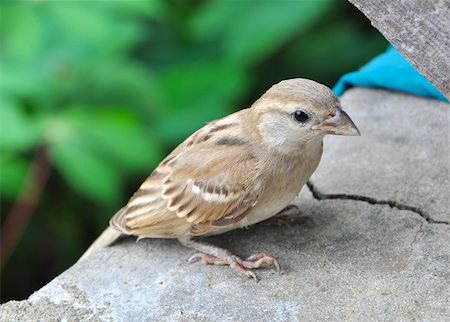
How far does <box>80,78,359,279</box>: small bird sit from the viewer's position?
10.7ft

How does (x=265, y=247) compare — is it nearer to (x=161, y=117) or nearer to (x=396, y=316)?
(x=396, y=316)

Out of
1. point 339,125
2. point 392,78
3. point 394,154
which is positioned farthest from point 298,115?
point 392,78

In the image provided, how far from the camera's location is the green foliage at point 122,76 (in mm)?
4551

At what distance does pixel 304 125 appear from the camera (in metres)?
3.28

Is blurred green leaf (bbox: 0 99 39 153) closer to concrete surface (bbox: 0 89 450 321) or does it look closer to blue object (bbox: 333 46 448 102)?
concrete surface (bbox: 0 89 450 321)

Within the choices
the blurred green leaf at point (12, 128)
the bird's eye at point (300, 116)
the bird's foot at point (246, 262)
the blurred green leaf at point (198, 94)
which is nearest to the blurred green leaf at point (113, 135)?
the blurred green leaf at point (12, 128)

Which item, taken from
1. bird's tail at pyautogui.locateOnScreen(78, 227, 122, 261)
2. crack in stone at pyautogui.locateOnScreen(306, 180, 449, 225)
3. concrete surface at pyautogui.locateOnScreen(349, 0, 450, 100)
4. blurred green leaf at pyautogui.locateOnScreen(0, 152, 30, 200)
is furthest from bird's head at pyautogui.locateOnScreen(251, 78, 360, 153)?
blurred green leaf at pyautogui.locateOnScreen(0, 152, 30, 200)

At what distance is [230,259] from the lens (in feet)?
11.3

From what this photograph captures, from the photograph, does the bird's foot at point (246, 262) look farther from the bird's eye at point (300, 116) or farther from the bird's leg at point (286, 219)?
the bird's eye at point (300, 116)

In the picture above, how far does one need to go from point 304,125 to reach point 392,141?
958 mm

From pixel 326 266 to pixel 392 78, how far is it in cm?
141

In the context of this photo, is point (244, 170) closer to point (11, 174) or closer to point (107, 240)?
point (107, 240)

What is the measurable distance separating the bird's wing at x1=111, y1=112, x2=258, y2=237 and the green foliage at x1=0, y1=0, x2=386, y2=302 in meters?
0.99

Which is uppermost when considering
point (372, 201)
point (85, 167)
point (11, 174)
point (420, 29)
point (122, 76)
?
point (420, 29)
